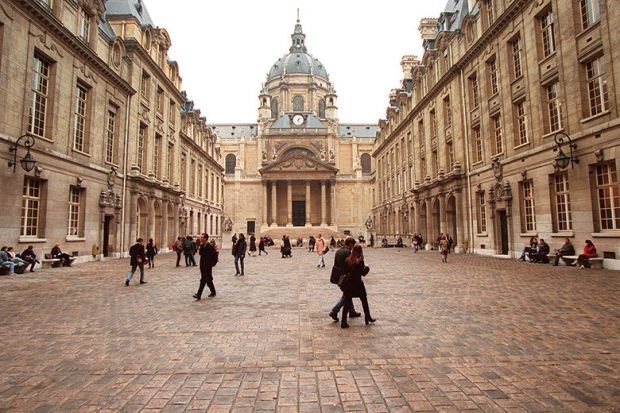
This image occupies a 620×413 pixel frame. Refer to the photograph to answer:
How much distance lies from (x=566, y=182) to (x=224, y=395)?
59.1 ft

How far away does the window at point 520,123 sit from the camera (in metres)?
20.1

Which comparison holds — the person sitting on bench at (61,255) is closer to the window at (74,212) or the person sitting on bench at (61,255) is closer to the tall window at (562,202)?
the window at (74,212)

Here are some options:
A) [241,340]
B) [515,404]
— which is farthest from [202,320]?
[515,404]

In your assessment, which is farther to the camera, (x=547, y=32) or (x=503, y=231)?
(x=503, y=231)

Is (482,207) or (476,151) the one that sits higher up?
(476,151)

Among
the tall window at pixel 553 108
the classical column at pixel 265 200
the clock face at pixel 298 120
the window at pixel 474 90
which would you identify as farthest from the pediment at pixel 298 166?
the tall window at pixel 553 108

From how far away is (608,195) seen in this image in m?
14.6

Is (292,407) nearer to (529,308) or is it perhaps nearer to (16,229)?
(529,308)

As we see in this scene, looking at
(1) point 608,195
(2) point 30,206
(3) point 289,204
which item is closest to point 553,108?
(1) point 608,195

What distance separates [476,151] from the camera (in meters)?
25.2

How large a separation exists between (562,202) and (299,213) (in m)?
46.7

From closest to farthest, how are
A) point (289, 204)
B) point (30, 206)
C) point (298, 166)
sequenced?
point (30, 206) → point (289, 204) → point (298, 166)

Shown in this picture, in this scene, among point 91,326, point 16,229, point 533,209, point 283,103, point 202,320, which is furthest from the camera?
A: point 283,103

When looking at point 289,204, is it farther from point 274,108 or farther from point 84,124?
point 84,124
